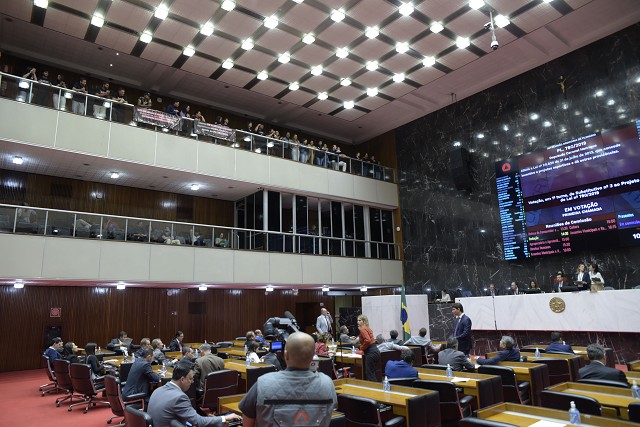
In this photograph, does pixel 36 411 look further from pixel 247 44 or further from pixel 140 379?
pixel 247 44

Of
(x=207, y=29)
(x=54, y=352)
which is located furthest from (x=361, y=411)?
(x=207, y=29)

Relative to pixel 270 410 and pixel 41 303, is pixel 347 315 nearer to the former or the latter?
pixel 41 303

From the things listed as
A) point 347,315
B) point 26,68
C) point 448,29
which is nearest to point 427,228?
point 347,315

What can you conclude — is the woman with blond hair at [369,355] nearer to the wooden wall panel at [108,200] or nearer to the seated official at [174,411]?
the seated official at [174,411]

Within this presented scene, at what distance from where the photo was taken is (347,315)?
60.0 feet

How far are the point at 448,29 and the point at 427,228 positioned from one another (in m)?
8.18

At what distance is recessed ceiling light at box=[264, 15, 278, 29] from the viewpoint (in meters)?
13.5

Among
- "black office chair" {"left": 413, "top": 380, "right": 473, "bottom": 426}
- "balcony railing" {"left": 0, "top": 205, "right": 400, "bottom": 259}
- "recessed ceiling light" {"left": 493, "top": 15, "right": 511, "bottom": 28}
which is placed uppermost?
"recessed ceiling light" {"left": 493, "top": 15, "right": 511, "bottom": 28}

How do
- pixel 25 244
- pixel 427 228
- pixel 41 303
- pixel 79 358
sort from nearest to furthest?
pixel 79 358 → pixel 25 244 → pixel 41 303 → pixel 427 228

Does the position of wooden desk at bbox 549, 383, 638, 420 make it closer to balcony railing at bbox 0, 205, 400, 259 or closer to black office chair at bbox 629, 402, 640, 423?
black office chair at bbox 629, 402, 640, 423

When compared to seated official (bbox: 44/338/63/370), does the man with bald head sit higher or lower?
higher

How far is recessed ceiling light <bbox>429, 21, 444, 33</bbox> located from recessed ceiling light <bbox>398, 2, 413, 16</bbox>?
3.54 feet

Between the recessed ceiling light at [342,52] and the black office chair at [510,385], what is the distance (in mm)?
11889

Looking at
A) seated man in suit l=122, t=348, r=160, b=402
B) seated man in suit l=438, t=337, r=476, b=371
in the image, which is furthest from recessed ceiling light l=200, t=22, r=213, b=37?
seated man in suit l=438, t=337, r=476, b=371
